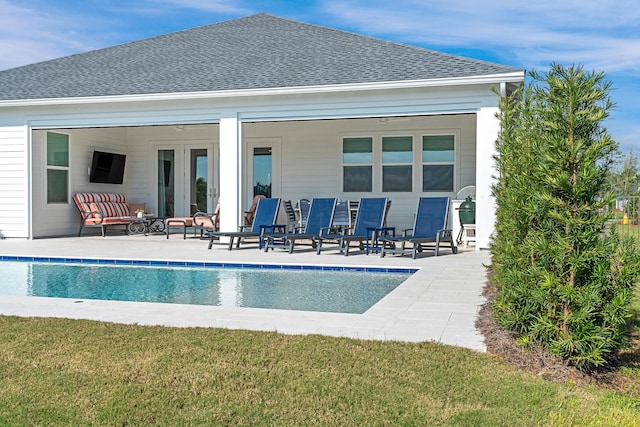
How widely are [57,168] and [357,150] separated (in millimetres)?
7171

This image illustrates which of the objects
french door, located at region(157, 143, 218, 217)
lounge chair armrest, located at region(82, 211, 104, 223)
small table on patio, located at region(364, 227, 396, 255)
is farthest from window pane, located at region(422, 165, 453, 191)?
lounge chair armrest, located at region(82, 211, 104, 223)

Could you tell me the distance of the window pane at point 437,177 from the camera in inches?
556

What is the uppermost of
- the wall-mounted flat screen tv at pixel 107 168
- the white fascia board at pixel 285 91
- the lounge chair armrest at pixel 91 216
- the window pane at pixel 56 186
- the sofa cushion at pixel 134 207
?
the white fascia board at pixel 285 91

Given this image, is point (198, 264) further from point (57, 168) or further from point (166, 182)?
point (166, 182)

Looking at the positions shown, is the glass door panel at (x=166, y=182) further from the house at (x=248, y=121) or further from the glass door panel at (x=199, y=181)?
the glass door panel at (x=199, y=181)

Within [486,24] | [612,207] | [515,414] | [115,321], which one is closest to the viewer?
[515,414]

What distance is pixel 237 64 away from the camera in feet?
44.2

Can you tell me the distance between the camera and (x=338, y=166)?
1488cm

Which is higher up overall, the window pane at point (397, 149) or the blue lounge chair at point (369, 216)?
the window pane at point (397, 149)

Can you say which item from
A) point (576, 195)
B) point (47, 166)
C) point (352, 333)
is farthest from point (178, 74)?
point (576, 195)

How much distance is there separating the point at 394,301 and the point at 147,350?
8.28ft

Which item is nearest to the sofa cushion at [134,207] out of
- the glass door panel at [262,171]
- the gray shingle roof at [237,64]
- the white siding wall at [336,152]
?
the white siding wall at [336,152]

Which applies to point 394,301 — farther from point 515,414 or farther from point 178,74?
point 178,74

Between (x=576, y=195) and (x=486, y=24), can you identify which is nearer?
(x=576, y=195)
